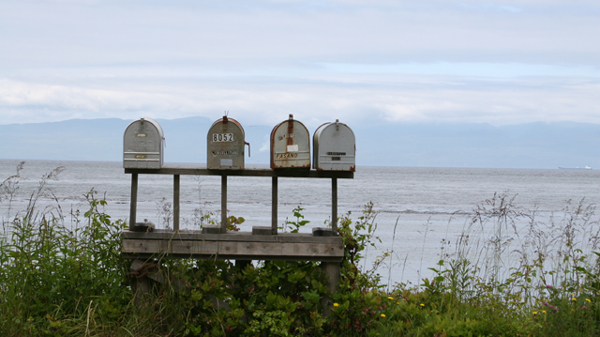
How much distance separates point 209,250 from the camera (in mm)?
3896

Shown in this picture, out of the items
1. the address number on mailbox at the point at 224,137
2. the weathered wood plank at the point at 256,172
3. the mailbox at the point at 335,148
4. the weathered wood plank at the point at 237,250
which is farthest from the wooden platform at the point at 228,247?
the address number on mailbox at the point at 224,137

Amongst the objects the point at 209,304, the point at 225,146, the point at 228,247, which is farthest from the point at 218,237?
the point at 225,146

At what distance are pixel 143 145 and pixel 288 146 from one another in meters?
1.09

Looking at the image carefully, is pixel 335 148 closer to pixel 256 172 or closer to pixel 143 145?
pixel 256 172

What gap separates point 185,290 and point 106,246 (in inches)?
31.4

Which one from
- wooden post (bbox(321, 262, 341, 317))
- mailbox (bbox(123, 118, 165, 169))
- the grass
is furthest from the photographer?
wooden post (bbox(321, 262, 341, 317))

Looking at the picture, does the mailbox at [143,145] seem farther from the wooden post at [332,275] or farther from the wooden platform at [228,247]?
the wooden post at [332,275]

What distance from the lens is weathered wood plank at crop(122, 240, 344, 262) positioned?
3885mm

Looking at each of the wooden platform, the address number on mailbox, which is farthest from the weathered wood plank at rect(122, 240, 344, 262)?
the address number on mailbox

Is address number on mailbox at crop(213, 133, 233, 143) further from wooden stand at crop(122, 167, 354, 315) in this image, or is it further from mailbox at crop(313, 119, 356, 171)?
mailbox at crop(313, 119, 356, 171)

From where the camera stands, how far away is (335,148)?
391cm

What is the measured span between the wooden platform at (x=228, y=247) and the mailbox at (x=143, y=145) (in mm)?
548

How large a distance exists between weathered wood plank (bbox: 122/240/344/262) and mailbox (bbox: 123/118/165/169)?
23.6 inches

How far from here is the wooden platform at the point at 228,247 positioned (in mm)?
3887
